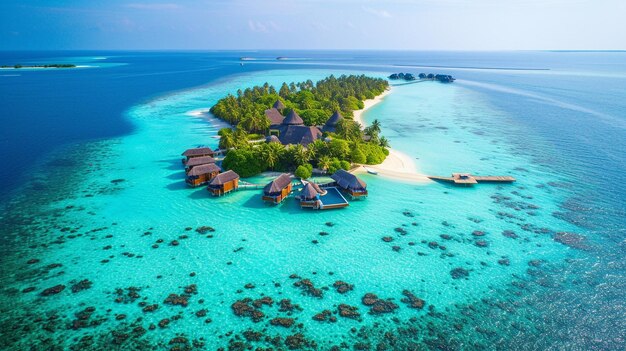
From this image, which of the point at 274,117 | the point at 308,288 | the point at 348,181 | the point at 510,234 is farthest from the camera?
the point at 274,117

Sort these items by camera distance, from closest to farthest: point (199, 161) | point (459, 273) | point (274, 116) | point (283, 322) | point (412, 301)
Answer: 1. point (283, 322)
2. point (412, 301)
3. point (459, 273)
4. point (199, 161)
5. point (274, 116)

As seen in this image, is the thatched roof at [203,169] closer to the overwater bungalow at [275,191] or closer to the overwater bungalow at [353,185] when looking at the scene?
the overwater bungalow at [275,191]

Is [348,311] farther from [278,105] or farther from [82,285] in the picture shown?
[278,105]

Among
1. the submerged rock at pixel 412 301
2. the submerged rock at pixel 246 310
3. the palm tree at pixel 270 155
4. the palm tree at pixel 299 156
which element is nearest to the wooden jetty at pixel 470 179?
the palm tree at pixel 299 156

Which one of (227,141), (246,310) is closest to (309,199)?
(246,310)

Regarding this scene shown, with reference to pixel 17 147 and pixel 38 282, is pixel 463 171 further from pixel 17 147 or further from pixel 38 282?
pixel 17 147

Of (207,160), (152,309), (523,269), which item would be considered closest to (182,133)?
(207,160)

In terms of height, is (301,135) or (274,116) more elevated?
(274,116)

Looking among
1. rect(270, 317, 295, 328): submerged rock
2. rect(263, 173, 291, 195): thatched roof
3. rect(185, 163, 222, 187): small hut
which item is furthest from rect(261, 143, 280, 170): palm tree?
rect(270, 317, 295, 328): submerged rock
